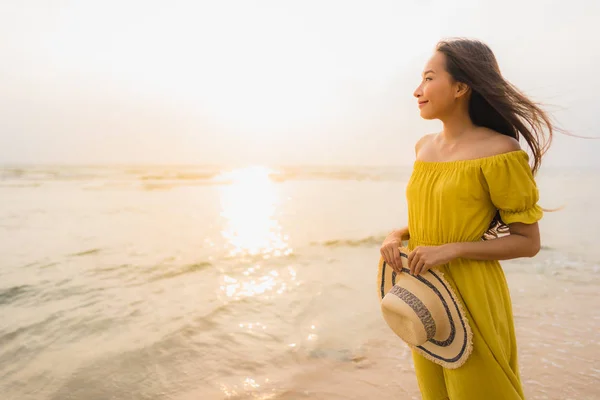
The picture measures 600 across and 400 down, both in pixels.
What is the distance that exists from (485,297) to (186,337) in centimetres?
395

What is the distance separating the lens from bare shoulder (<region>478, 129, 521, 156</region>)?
5.08 feet

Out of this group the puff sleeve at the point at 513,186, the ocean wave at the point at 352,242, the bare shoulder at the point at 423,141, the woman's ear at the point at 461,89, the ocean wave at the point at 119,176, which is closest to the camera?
the puff sleeve at the point at 513,186

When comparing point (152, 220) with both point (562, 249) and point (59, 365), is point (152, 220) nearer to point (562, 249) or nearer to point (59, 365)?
point (59, 365)

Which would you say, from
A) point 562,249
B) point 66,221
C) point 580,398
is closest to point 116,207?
point 66,221

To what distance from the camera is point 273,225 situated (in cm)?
1259

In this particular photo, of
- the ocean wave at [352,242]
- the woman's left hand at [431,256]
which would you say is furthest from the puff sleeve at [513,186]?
the ocean wave at [352,242]

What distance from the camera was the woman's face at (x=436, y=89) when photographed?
1656mm

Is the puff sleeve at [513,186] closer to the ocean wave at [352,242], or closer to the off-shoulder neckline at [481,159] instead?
the off-shoulder neckline at [481,159]

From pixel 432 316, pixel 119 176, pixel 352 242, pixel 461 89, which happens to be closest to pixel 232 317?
pixel 432 316

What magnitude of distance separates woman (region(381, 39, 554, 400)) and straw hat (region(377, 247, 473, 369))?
0.05 metres

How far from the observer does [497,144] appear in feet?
5.14

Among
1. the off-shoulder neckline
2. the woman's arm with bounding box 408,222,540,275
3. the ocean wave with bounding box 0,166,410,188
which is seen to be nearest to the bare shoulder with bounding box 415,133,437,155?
the off-shoulder neckline

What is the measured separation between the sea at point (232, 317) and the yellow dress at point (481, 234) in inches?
25.8

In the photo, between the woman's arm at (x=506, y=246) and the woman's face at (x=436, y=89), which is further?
the woman's face at (x=436, y=89)
